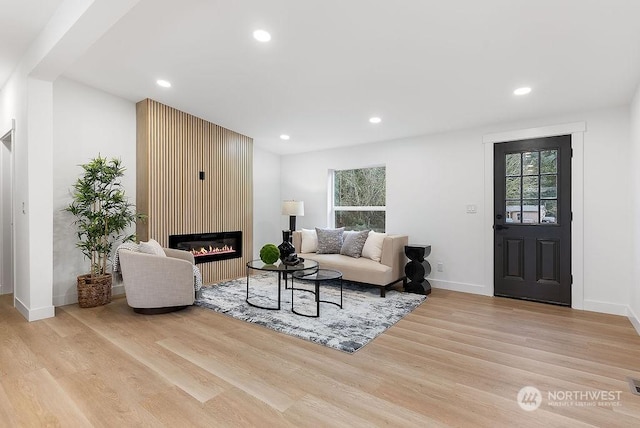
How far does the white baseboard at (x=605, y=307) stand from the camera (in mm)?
3410

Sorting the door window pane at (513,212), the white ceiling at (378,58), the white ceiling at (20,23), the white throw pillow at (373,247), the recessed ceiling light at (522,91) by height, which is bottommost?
the white throw pillow at (373,247)

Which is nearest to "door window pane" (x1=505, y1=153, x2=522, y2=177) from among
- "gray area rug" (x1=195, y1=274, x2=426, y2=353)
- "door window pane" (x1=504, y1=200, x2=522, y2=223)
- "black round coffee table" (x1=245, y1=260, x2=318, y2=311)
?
"door window pane" (x1=504, y1=200, x2=522, y2=223)

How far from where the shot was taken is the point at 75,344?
2561 mm

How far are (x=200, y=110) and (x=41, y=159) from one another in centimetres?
189

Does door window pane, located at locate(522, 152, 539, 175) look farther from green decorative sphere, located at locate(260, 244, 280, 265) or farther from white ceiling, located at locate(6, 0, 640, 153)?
green decorative sphere, located at locate(260, 244, 280, 265)

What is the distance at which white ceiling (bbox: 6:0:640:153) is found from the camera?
2.17 meters

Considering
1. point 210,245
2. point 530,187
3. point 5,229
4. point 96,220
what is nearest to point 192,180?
point 210,245

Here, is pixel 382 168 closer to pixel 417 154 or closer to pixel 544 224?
pixel 417 154

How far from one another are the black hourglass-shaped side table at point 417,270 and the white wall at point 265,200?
2.85 m

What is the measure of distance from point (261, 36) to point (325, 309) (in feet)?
8.99

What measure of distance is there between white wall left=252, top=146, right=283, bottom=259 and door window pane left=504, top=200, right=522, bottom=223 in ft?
13.2

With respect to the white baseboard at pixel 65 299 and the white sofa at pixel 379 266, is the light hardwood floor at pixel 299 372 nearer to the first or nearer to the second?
the white baseboard at pixel 65 299

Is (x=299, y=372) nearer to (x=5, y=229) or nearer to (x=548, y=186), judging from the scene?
(x=548, y=186)

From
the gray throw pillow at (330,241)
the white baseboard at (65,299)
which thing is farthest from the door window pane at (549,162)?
the white baseboard at (65,299)
